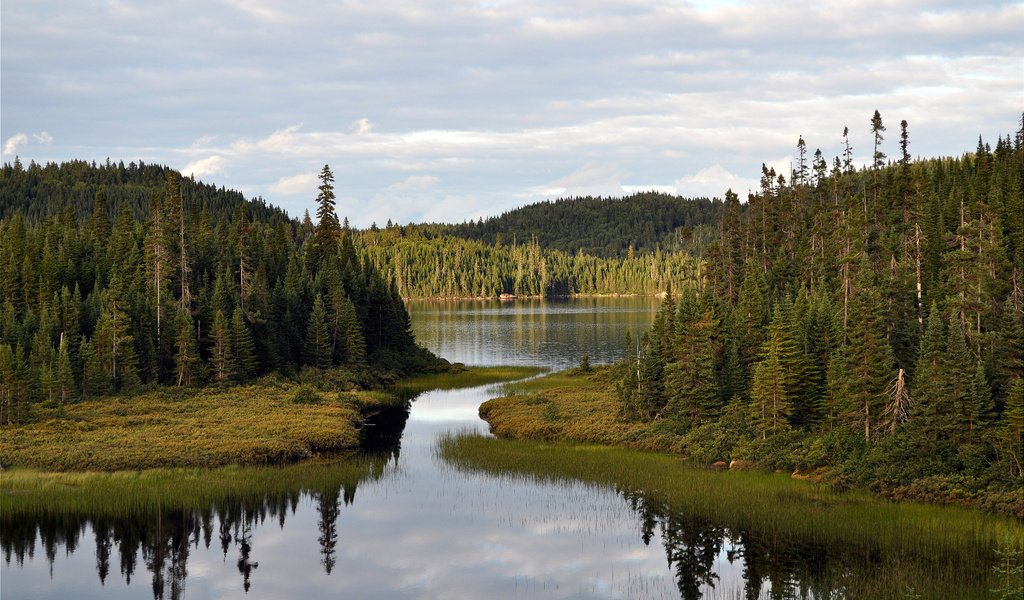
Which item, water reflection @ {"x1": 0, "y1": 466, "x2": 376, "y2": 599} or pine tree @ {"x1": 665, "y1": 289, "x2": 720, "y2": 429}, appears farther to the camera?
pine tree @ {"x1": 665, "y1": 289, "x2": 720, "y2": 429}

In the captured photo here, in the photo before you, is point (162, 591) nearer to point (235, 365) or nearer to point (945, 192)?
point (235, 365)

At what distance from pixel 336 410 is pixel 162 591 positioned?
42.1m

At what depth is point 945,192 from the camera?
5118 inches

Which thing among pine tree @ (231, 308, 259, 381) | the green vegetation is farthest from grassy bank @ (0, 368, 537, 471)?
the green vegetation

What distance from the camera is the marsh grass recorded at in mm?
57656

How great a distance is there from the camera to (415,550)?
1716 inches

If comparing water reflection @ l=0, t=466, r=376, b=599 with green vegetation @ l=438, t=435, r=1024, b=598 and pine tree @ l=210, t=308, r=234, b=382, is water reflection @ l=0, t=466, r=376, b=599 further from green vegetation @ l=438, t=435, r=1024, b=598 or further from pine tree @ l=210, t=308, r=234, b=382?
pine tree @ l=210, t=308, r=234, b=382

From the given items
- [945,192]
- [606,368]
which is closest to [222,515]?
[606,368]

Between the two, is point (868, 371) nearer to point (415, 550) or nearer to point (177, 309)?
point (415, 550)

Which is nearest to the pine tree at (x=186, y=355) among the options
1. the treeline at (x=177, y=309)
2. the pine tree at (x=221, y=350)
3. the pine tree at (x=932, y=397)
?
the treeline at (x=177, y=309)

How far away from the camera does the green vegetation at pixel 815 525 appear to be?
3719cm

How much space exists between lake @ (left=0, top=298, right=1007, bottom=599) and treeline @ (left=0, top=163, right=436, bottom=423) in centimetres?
2996

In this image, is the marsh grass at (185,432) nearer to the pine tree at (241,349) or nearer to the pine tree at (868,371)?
the pine tree at (241,349)

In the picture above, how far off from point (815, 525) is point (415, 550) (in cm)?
1917
